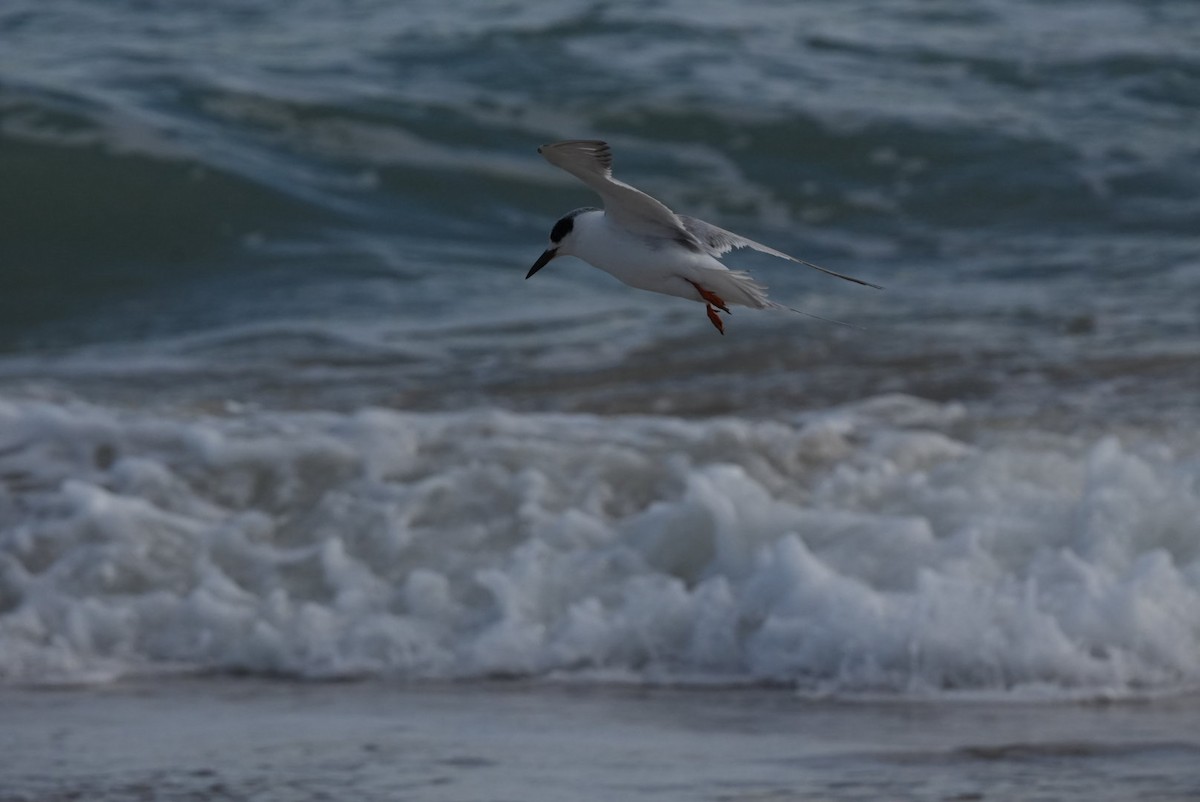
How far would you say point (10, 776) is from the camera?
4.34 m

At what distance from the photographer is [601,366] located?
8266mm

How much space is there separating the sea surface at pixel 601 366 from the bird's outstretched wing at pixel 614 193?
1258 millimetres

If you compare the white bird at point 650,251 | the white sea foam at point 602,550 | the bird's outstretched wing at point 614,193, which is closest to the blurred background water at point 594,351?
the white sea foam at point 602,550

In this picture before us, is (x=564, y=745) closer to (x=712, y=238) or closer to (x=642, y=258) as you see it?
(x=642, y=258)

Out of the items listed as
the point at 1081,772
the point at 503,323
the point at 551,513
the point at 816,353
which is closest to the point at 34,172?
the point at 503,323

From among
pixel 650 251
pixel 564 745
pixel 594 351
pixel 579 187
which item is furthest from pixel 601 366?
pixel 650 251

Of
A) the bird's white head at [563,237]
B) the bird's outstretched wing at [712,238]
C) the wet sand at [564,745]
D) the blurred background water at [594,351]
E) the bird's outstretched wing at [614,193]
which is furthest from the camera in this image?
the blurred background water at [594,351]

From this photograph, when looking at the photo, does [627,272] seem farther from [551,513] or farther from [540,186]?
[540,186]

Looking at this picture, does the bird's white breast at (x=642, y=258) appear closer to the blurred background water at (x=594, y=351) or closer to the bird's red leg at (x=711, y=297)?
the bird's red leg at (x=711, y=297)

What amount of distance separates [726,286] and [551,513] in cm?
205

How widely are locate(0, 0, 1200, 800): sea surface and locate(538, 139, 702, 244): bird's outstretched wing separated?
4.13 feet

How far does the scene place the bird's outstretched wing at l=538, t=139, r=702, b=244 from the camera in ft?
12.7

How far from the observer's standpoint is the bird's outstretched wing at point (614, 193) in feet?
12.7

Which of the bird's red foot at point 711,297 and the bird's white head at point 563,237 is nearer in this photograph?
the bird's red foot at point 711,297
